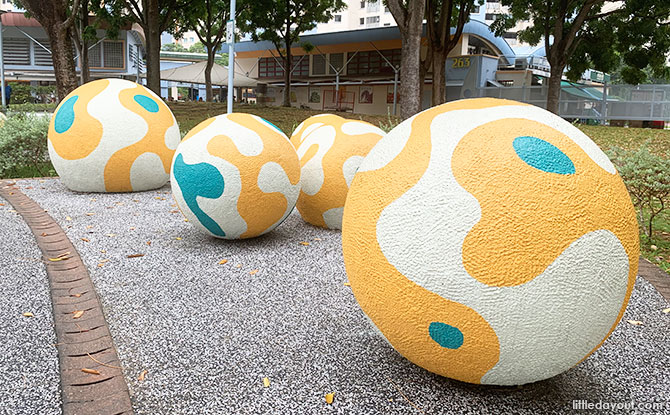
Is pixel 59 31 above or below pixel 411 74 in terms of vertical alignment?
above

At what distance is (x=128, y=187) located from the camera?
28.8ft

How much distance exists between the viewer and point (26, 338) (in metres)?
3.54

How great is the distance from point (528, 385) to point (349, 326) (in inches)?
53.6

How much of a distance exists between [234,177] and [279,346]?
8.36ft

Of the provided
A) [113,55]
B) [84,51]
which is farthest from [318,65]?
[84,51]

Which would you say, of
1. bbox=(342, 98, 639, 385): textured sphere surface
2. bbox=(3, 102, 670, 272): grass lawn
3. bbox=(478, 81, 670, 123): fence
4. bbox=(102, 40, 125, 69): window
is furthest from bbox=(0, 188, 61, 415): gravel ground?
bbox=(102, 40, 125, 69): window

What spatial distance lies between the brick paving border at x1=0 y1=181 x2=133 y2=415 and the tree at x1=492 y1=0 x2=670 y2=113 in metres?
17.4

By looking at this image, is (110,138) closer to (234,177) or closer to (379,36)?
(234,177)

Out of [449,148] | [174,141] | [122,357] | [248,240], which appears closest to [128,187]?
[174,141]

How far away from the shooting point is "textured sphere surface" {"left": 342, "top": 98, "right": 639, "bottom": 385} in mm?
2473

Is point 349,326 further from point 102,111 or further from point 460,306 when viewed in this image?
point 102,111

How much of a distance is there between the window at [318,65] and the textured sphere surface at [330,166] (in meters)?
31.6

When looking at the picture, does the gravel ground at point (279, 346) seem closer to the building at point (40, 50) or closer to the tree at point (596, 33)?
the tree at point (596, 33)

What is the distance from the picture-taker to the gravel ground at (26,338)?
9.33 feet
